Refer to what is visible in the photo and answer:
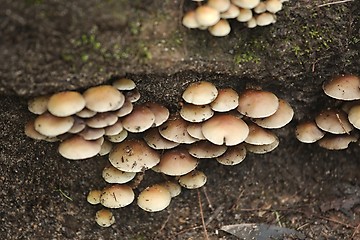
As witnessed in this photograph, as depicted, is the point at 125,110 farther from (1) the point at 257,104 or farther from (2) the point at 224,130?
(1) the point at 257,104

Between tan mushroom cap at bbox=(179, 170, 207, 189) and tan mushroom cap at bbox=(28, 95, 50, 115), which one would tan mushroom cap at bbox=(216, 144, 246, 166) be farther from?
tan mushroom cap at bbox=(28, 95, 50, 115)

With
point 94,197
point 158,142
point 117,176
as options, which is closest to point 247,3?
point 158,142

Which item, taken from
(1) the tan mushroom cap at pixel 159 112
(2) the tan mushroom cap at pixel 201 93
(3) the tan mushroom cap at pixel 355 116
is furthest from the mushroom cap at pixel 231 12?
(3) the tan mushroom cap at pixel 355 116

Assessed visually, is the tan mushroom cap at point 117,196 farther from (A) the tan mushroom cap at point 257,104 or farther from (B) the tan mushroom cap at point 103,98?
(A) the tan mushroom cap at point 257,104

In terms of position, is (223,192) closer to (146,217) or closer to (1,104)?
(146,217)

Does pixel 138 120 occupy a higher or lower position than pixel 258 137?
higher

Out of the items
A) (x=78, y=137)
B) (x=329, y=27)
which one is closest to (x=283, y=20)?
(x=329, y=27)

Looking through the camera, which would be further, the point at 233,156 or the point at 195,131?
the point at 233,156
